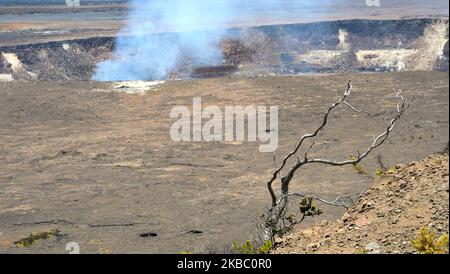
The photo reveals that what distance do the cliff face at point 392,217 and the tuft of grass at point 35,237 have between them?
20.3ft

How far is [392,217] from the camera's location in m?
8.09

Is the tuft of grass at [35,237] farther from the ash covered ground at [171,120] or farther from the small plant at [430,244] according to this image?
the small plant at [430,244]

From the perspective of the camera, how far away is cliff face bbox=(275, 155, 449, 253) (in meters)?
7.52

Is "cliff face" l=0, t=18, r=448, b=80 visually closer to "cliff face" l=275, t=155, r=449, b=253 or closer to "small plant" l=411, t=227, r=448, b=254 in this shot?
"cliff face" l=275, t=155, r=449, b=253

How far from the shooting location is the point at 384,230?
7.89 meters

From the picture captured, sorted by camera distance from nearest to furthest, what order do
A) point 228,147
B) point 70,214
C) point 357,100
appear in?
1. point 70,214
2. point 228,147
3. point 357,100

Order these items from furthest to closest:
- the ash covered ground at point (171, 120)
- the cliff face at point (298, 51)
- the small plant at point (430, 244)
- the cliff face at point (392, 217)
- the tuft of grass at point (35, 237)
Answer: the cliff face at point (298, 51)
the ash covered ground at point (171, 120)
the tuft of grass at point (35, 237)
the cliff face at point (392, 217)
the small plant at point (430, 244)

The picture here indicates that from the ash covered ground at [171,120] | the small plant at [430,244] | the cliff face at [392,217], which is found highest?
the ash covered ground at [171,120]

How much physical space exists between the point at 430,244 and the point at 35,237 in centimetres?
924

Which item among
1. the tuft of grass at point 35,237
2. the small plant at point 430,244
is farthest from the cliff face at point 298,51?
the small plant at point 430,244

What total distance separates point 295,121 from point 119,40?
15.2 m

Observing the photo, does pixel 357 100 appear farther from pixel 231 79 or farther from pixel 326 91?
pixel 231 79

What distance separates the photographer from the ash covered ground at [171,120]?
14852 millimetres
